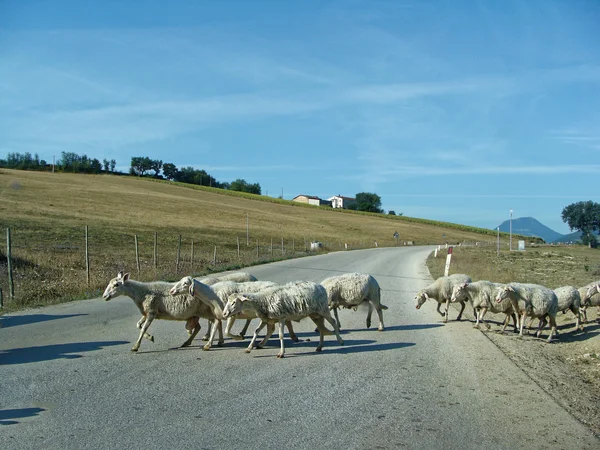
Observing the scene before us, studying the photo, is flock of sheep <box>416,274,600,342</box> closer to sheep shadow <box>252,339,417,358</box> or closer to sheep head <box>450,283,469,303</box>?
sheep head <box>450,283,469,303</box>

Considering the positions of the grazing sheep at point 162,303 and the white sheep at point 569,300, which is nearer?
the grazing sheep at point 162,303

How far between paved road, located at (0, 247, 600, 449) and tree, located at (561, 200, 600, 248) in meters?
130

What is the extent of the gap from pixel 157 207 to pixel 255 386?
6706 cm

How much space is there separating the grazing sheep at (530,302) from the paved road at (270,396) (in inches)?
62.5

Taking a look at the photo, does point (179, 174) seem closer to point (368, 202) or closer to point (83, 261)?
point (368, 202)

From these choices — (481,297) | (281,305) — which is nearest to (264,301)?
(281,305)

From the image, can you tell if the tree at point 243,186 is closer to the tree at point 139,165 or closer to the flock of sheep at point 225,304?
the tree at point 139,165

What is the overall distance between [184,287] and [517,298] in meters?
7.48

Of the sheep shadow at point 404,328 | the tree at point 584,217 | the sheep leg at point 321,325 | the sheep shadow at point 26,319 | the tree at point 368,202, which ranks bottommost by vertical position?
the sheep shadow at point 404,328

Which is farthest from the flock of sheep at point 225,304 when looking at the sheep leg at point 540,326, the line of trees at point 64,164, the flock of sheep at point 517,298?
the line of trees at point 64,164

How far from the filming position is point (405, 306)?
1736cm

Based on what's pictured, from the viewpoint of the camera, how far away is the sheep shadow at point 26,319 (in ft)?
42.4

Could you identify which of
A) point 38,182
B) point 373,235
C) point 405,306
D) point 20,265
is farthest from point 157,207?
point 405,306

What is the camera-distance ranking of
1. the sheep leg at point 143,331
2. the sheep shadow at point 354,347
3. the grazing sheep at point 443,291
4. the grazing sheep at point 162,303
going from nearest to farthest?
1. the sheep leg at point 143,331
2. the sheep shadow at point 354,347
3. the grazing sheep at point 162,303
4. the grazing sheep at point 443,291
